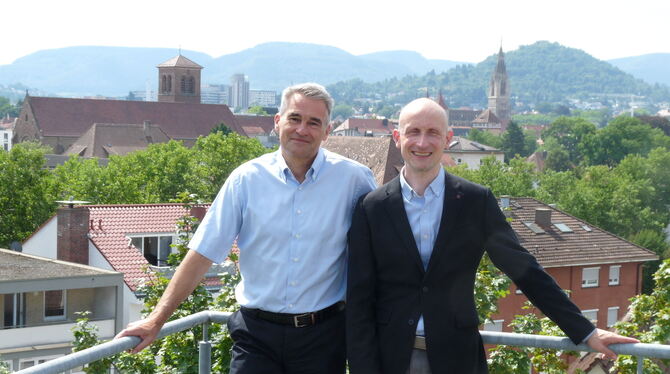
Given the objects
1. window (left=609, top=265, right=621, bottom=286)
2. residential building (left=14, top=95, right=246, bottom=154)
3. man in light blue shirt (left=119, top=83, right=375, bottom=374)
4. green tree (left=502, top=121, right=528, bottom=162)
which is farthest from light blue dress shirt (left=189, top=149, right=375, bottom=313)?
green tree (left=502, top=121, right=528, bottom=162)

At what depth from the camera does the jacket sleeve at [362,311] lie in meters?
4.23

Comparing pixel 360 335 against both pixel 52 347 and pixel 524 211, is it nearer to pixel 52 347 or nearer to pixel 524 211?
pixel 52 347

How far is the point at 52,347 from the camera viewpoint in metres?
28.5

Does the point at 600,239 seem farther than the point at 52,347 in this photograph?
Yes

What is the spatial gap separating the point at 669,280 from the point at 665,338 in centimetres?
78

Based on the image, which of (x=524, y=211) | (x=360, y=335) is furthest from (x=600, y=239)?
(x=360, y=335)

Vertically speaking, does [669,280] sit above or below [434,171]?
below

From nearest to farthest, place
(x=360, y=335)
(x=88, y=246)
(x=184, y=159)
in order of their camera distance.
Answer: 1. (x=360, y=335)
2. (x=88, y=246)
3. (x=184, y=159)

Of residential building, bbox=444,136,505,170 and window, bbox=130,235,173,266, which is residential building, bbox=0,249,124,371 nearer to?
window, bbox=130,235,173,266

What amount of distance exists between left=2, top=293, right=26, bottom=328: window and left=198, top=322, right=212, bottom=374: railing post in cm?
2460

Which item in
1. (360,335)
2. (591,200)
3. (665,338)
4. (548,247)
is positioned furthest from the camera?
(591,200)

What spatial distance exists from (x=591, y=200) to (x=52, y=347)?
49434mm

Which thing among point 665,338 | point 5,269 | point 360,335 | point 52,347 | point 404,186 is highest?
point 404,186

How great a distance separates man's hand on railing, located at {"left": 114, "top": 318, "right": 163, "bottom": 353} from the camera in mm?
4301
